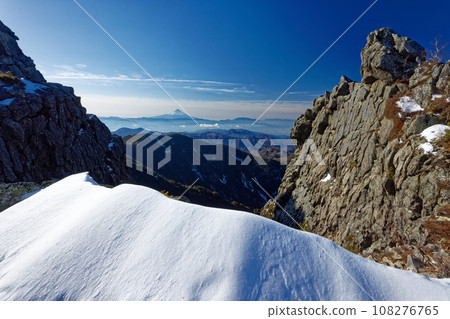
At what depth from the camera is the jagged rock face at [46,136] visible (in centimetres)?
2514

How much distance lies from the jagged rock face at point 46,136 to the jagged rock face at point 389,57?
39.1 metres

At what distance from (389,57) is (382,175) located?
11.0m

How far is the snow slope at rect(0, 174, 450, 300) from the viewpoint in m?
3.82

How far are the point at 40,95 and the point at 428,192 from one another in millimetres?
42601

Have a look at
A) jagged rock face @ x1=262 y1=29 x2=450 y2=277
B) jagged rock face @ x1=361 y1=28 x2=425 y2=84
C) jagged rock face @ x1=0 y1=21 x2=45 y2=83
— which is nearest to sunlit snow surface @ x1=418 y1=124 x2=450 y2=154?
jagged rock face @ x1=262 y1=29 x2=450 y2=277

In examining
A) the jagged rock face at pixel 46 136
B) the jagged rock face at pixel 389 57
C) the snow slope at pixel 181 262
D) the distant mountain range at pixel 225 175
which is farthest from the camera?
the distant mountain range at pixel 225 175

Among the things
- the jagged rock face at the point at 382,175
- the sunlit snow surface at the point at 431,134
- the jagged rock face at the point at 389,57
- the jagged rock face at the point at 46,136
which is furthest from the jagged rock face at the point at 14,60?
the sunlit snow surface at the point at 431,134

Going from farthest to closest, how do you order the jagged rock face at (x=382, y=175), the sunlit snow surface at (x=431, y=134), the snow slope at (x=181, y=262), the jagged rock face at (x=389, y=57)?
the jagged rock face at (x=389, y=57), the sunlit snow surface at (x=431, y=134), the jagged rock face at (x=382, y=175), the snow slope at (x=181, y=262)

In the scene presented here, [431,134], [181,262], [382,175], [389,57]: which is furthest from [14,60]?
[431,134]

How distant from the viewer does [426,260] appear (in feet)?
29.0

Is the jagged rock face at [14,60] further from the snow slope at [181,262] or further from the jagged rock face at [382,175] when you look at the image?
the jagged rock face at [382,175]

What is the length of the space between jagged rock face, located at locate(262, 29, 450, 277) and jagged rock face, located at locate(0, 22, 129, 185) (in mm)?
32707
